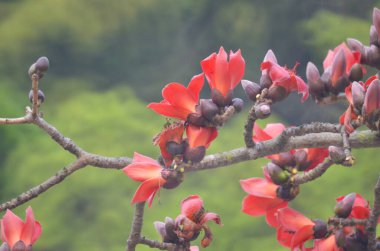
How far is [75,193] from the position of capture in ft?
8.27

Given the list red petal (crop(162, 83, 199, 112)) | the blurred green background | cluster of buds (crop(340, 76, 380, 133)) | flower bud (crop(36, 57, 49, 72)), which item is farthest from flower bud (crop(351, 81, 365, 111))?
the blurred green background

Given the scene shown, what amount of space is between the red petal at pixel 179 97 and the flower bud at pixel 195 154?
0.03m

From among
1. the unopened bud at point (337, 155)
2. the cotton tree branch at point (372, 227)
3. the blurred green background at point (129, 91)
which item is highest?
the blurred green background at point (129, 91)

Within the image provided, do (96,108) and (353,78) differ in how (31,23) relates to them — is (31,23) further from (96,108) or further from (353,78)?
(353,78)

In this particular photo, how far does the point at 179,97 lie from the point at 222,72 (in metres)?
0.03

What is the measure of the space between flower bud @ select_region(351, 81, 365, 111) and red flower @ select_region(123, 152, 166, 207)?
13 centimetres

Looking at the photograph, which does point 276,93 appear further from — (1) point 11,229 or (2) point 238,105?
(1) point 11,229

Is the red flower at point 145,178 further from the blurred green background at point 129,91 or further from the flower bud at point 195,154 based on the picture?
the blurred green background at point 129,91

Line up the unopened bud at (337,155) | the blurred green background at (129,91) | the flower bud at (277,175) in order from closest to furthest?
1. the unopened bud at (337,155)
2. the flower bud at (277,175)
3. the blurred green background at (129,91)

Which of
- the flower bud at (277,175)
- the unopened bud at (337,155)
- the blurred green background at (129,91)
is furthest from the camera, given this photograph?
the blurred green background at (129,91)

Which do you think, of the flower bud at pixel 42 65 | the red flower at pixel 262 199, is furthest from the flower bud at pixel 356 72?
the flower bud at pixel 42 65

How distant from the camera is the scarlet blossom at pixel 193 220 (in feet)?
1.50

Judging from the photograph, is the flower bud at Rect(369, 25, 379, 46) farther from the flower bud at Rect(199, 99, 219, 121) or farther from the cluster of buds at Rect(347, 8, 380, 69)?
the flower bud at Rect(199, 99, 219, 121)

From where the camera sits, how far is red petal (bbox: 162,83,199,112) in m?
0.46
